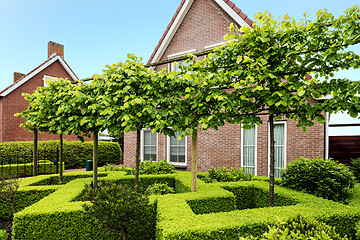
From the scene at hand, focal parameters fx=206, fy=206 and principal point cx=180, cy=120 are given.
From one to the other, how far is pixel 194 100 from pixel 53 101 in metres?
4.82

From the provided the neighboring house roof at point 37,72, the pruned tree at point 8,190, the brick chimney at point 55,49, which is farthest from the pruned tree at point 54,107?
the brick chimney at point 55,49

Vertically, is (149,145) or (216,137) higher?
(216,137)

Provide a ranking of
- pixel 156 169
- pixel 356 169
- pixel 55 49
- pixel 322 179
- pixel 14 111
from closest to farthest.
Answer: pixel 322 179 → pixel 356 169 → pixel 156 169 → pixel 14 111 → pixel 55 49

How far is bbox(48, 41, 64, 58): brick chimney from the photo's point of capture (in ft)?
64.2

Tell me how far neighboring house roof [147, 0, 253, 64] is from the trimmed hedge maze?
7566mm

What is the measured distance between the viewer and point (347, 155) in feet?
32.0

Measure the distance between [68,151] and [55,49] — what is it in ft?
35.4

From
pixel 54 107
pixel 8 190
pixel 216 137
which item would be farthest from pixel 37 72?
pixel 216 137

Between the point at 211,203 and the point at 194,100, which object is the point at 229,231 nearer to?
the point at 211,203

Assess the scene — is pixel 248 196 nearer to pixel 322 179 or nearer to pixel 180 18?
pixel 322 179

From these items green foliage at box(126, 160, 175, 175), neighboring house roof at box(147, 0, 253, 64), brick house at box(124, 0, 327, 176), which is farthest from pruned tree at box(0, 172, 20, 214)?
neighboring house roof at box(147, 0, 253, 64)

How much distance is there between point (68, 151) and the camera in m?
15.7

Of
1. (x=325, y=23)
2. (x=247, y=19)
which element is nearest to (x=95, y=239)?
(x=325, y=23)

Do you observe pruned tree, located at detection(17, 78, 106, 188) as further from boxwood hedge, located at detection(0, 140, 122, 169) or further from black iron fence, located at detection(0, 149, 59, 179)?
boxwood hedge, located at detection(0, 140, 122, 169)
